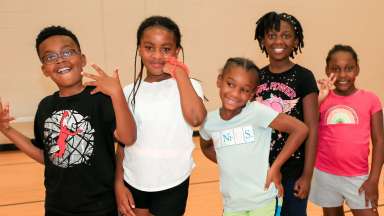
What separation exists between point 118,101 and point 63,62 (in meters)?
0.34

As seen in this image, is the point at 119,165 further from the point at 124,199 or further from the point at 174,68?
the point at 174,68

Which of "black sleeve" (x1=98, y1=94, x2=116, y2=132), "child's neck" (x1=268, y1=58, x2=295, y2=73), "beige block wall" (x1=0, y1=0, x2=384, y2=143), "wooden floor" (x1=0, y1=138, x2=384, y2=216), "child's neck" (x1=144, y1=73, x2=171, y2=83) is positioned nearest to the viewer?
"black sleeve" (x1=98, y1=94, x2=116, y2=132)

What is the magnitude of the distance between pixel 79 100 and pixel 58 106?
10 cm

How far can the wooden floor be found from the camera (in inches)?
119

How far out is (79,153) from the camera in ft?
5.65

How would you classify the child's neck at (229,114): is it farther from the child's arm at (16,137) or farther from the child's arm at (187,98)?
the child's arm at (16,137)

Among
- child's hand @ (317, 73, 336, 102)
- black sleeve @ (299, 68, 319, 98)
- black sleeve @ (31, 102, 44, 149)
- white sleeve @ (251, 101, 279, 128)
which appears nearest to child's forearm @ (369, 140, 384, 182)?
child's hand @ (317, 73, 336, 102)

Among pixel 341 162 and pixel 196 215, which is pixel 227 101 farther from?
pixel 196 215

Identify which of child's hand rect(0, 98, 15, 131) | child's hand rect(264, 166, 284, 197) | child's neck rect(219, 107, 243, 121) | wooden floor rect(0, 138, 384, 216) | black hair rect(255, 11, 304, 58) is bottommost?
wooden floor rect(0, 138, 384, 216)

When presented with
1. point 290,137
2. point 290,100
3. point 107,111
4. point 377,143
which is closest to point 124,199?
point 107,111

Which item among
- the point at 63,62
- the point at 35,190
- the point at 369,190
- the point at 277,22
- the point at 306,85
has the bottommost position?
the point at 35,190

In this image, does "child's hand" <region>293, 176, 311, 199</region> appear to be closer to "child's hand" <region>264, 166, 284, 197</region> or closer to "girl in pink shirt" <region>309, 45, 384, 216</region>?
"child's hand" <region>264, 166, 284, 197</region>

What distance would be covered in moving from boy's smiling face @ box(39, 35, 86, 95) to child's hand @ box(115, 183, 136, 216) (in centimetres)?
46

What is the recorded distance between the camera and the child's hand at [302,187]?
6.28 feet
